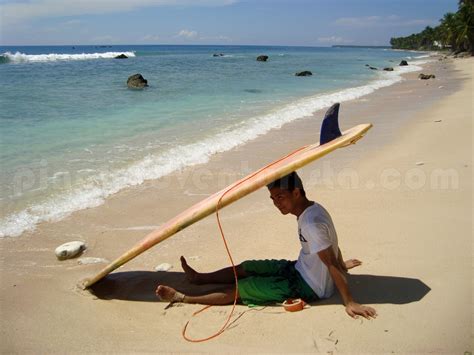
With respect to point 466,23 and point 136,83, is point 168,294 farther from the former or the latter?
point 466,23

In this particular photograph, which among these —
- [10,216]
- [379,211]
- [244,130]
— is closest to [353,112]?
[244,130]

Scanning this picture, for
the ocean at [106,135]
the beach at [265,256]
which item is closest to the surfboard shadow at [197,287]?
the beach at [265,256]

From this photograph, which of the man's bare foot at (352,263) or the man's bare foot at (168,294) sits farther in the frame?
the man's bare foot at (352,263)

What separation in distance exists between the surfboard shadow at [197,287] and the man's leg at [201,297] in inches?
4.4

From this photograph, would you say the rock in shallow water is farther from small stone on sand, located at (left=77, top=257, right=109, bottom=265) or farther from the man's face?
the man's face

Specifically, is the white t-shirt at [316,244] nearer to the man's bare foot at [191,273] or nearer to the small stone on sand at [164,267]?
the man's bare foot at [191,273]

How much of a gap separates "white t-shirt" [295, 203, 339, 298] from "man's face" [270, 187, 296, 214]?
10 centimetres

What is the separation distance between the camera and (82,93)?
638 inches

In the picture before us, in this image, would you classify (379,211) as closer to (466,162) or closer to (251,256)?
(251,256)

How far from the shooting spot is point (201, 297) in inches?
120

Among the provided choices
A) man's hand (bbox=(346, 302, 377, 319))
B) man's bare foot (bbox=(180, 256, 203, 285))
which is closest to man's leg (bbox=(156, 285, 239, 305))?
man's bare foot (bbox=(180, 256, 203, 285))

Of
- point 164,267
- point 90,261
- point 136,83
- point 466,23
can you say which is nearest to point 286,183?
point 164,267

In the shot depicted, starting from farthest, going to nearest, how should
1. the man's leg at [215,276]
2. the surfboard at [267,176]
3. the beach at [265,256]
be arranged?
1. the man's leg at [215,276]
2. the surfboard at [267,176]
3. the beach at [265,256]

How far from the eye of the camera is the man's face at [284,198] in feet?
9.23
